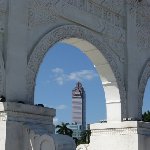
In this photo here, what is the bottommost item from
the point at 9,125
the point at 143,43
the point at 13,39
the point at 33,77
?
the point at 9,125

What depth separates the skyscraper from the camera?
3723 inches

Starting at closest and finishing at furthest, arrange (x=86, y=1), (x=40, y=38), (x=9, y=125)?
(x=9, y=125) → (x=40, y=38) → (x=86, y=1)

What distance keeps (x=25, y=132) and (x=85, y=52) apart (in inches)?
99.4

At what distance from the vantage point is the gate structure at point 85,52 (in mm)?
5789

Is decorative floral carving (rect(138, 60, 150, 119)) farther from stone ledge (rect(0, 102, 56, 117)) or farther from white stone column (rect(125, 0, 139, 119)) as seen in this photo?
stone ledge (rect(0, 102, 56, 117))

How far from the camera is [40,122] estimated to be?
20.0 ft

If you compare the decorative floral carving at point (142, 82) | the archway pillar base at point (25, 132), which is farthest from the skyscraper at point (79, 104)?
the archway pillar base at point (25, 132)

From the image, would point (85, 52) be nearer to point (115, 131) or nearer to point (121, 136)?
point (115, 131)

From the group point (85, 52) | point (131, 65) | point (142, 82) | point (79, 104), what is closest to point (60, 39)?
point (85, 52)

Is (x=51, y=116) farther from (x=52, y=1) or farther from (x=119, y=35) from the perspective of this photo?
(x=119, y=35)

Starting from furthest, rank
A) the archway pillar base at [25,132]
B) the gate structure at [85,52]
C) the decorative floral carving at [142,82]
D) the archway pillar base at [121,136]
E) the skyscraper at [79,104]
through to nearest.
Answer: the skyscraper at [79,104]
the decorative floral carving at [142,82]
the archway pillar base at [121,136]
the gate structure at [85,52]
the archway pillar base at [25,132]

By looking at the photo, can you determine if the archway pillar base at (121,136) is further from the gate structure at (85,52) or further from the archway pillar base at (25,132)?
the archway pillar base at (25,132)

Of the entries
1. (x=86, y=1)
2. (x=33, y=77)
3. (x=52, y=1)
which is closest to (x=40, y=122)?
(x=33, y=77)

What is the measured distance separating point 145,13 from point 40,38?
3647 mm
